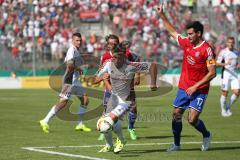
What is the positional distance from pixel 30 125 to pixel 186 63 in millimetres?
6947

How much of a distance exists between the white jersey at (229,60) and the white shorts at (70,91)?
6.98m

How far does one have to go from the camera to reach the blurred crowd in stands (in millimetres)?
43938

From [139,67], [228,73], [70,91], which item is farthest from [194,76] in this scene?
[228,73]

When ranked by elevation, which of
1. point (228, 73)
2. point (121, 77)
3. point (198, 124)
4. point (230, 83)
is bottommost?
point (230, 83)

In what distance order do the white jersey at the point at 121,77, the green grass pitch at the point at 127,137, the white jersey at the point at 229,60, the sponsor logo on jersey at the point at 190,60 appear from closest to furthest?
the green grass pitch at the point at 127,137, the white jersey at the point at 121,77, the sponsor logo on jersey at the point at 190,60, the white jersey at the point at 229,60

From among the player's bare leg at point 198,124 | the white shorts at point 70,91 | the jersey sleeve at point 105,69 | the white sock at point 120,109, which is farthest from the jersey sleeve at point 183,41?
the white shorts at point 70,91

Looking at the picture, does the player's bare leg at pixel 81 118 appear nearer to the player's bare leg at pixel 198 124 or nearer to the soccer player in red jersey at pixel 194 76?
the soccer player in red jersey at pixel 194 76

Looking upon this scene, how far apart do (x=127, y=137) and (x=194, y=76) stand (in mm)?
3370

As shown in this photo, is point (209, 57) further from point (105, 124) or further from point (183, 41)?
point (105, 124)

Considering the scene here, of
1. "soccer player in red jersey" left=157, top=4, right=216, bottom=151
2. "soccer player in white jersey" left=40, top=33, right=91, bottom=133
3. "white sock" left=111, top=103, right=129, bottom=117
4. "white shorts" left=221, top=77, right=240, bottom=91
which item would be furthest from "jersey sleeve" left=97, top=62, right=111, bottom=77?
"white shorts" left=221, top=77, right=240, bottom=91

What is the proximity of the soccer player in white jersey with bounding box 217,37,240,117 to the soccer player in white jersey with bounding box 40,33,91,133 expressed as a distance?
637 cm

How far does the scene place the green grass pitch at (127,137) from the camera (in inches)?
540

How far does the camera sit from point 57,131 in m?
18.7

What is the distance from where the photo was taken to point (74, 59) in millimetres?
18562
